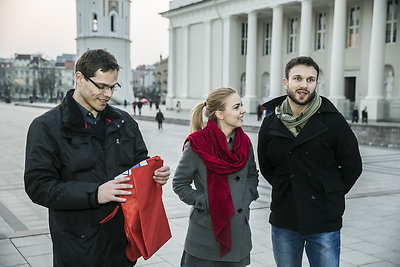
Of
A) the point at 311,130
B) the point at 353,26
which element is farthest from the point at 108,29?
the point at 311,130

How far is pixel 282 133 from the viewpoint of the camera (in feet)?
10.2

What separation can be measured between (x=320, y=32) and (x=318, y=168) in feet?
120

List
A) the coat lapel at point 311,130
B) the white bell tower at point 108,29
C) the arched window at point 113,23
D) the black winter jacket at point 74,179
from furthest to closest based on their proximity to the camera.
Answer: the arched window at point 113,23 → the white bell tower at point 108,29 → the coat lapel at point 311,130 → the black winter jacket at point 74,179

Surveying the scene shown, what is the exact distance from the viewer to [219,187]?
315 centimetres

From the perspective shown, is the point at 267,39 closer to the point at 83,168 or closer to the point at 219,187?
the point at 219,187

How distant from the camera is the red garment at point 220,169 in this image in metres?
3.12

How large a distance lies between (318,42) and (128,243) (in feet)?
123

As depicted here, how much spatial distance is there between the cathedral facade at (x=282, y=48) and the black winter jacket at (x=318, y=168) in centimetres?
2873

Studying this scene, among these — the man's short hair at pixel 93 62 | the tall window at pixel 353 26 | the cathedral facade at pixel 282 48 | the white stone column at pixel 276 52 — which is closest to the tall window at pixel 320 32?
the cathedral facade at pixel 282 48

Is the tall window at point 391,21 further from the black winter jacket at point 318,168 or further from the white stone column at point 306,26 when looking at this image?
the black winter jacket at point 318,168

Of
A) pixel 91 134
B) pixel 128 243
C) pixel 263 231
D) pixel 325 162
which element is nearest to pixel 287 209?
pixel 325 162

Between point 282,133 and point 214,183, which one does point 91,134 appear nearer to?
point 214,183

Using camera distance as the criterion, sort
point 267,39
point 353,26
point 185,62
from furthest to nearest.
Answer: point 185,62
point 267,39
point 353,26

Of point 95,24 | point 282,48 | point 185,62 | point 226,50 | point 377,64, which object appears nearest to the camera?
point 377,64
